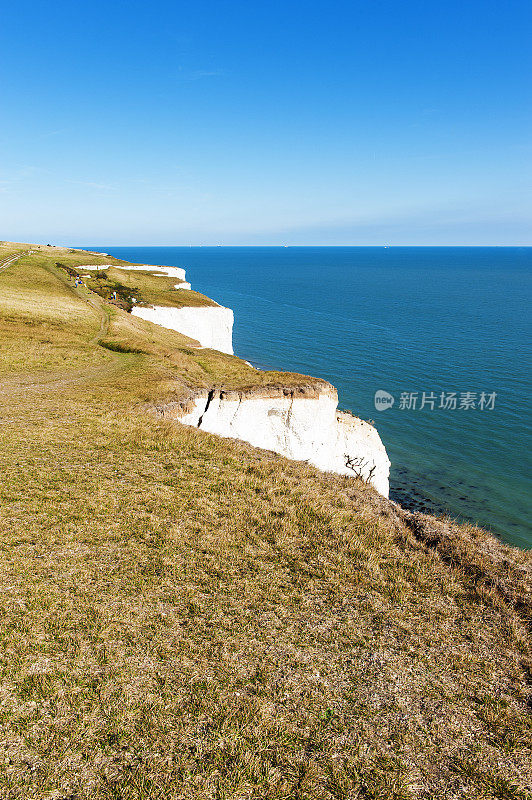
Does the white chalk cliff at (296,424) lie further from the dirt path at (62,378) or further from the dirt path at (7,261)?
the dirt path at (7,261)

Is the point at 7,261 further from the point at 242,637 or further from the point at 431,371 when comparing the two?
the point at 242,637

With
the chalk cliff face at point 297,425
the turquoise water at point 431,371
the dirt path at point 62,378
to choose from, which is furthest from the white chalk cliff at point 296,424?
the dirt path at point 62,378

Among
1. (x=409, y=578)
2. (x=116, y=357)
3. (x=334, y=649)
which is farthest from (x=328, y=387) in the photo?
(x=334, y=649)

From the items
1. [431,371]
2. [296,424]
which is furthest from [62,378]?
[431,371]

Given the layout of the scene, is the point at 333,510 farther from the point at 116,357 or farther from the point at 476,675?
the point at 116,357

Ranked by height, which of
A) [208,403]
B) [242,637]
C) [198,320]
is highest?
[198,320]
